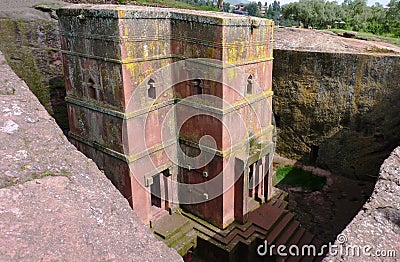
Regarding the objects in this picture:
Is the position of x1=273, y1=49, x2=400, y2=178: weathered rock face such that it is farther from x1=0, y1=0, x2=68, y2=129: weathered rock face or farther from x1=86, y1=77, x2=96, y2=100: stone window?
x1=0, y1=0, x2=68, y2=129: weathered rock face

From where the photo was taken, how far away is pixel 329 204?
13258mm

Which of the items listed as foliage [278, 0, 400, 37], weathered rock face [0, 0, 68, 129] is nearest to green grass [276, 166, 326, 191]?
weathered rock face [0, 0, 68, 129]

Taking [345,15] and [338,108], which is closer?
[338,108]

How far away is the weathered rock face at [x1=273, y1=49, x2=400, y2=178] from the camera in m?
13.5

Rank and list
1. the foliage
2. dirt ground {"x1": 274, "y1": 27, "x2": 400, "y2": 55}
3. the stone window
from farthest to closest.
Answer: the foliage
dirt ground {"x1": 274, "y1": 27, "x2": 400, "y2": 55}
the stone window

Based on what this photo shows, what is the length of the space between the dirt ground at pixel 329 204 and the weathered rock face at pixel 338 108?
1.73ft

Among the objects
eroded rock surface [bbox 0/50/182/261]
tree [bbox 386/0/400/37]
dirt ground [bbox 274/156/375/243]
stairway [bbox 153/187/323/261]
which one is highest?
tree [bbox 386/0/400/37]

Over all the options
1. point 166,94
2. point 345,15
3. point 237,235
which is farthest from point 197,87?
point 345,15

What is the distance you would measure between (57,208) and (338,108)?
14.2 meters

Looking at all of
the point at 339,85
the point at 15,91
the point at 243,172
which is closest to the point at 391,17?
the point at 339,85

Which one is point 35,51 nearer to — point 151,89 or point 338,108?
point 151,89

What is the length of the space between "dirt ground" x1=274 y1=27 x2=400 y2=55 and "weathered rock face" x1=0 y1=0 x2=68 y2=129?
31.1 ft

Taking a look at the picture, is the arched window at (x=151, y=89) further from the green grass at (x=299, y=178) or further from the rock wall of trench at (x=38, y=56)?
the green grass at (x=299, y=178)


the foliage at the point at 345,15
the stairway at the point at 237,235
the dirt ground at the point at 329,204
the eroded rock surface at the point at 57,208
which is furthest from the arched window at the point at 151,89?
the foliage at the point at 345,15
